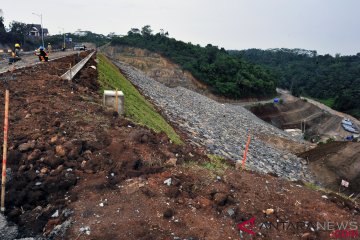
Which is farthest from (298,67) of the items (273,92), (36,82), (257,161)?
(36,82)

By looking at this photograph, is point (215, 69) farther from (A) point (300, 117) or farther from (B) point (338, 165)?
(B) point (338, 165)

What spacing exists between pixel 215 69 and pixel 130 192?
178ft

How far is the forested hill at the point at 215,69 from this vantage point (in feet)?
183

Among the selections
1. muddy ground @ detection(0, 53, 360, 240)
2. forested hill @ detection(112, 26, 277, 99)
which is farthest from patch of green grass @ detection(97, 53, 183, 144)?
forested hill @ detection(112, 26, 277, 99)

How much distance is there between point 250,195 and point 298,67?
5065 inches

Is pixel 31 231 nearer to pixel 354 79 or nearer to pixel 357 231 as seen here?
pixel 357 231

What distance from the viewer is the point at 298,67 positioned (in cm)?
12556

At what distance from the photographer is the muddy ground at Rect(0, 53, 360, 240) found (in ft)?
19.7

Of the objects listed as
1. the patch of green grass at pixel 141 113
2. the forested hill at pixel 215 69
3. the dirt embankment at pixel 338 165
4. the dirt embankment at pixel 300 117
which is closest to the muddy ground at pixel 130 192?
the patch of green grass at pixel 141 113

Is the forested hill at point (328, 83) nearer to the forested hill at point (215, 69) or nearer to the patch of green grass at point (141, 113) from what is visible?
the forested hill at point (215, 69)

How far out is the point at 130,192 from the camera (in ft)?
22.6

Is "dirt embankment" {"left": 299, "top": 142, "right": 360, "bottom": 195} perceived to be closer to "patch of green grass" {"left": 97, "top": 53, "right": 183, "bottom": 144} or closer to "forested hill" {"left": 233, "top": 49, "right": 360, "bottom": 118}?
"patch of green grass" {"left": 97, "top": 53, "right": 183, "bottom": 144}

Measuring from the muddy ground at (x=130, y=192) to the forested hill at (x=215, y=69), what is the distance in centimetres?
4628

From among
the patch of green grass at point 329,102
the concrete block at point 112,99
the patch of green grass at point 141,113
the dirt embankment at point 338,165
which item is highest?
the concrete block at point 112,99
